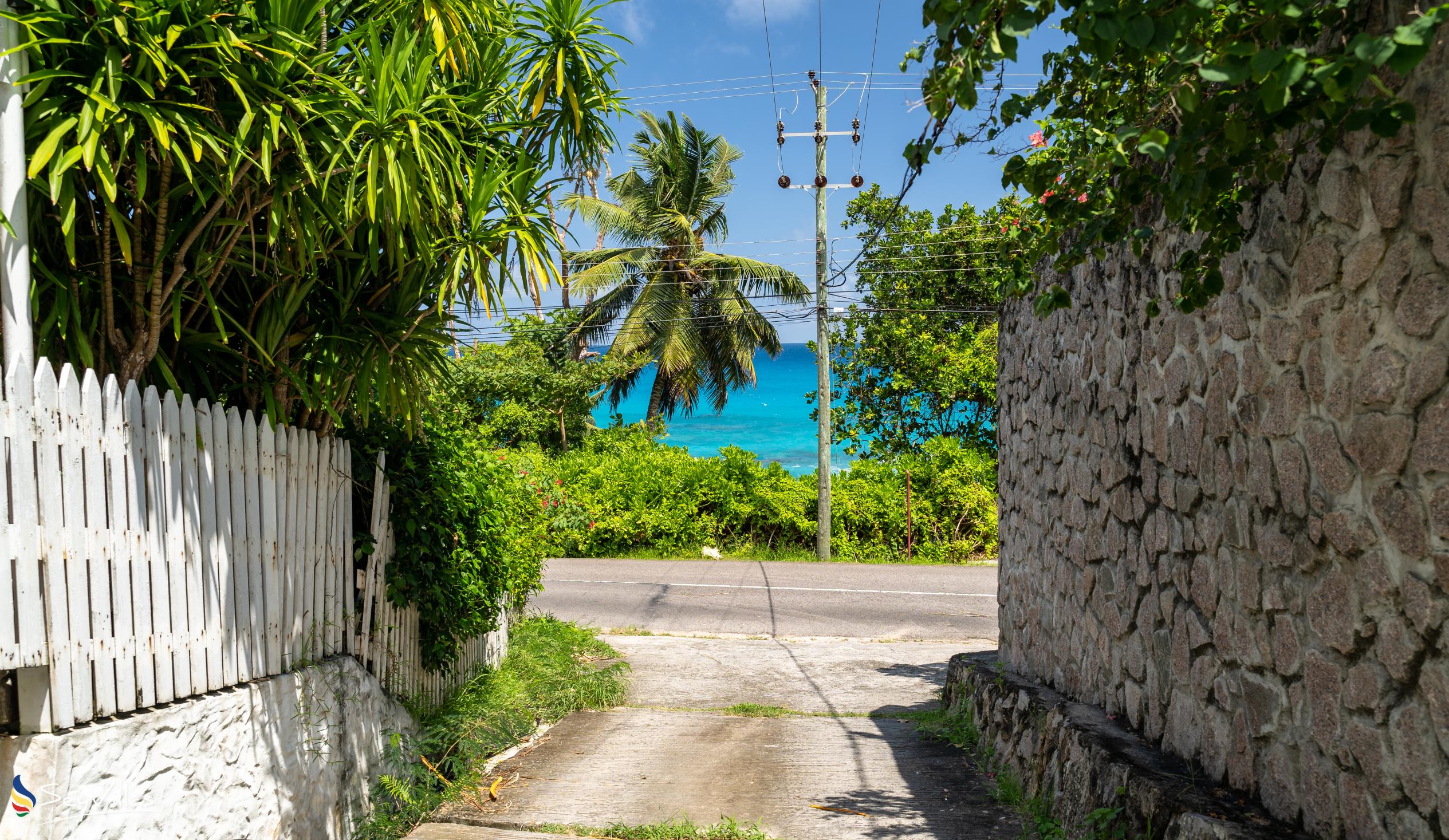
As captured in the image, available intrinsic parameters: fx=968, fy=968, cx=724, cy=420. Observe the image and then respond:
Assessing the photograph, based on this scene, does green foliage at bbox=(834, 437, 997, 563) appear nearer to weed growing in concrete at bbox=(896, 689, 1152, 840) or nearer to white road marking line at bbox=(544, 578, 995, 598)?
white road marking line at bbox=(544, 578, 995, 598)

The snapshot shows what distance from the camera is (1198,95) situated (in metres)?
2.66

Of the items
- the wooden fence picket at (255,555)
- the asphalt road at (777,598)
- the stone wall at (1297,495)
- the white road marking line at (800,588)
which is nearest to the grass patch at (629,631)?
the asphalt road at (777,598)

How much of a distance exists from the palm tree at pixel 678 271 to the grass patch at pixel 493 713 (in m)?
15.5

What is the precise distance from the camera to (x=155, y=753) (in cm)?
351

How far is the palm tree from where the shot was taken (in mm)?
24188

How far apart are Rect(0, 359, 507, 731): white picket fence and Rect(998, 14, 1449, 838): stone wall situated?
3.89 metres

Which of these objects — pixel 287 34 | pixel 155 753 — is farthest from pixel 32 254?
pixel 155 753

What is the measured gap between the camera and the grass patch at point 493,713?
5023mm

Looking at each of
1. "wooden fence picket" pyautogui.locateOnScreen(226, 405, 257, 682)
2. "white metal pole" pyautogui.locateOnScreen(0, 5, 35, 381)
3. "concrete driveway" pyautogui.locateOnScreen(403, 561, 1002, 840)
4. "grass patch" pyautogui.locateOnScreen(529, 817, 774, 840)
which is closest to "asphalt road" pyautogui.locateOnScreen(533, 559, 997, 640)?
"concrete driveway" pyautogui.locateOnScreen(403, 561, 1002, 840)

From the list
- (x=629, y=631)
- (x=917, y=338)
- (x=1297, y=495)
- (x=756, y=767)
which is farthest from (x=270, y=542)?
(x=917, y=338)

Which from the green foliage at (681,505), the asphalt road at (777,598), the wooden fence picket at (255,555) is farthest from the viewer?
the green foliage at (681,505)

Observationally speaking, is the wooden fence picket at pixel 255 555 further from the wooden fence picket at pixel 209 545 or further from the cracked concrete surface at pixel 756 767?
the cracked concrete surface at pixel 756 767

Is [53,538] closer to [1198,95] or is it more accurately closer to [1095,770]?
[1198,95]

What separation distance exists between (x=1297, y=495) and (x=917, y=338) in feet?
59.6
